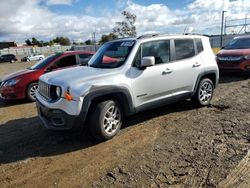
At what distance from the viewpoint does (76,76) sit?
4.83 m

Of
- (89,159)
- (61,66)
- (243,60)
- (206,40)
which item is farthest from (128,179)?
(243,60)

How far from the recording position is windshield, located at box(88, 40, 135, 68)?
5.31m

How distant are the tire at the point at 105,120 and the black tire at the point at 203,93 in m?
2.35

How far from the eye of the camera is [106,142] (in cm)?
487

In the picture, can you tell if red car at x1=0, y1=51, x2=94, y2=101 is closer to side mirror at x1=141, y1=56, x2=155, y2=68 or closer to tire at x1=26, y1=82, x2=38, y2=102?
tire at x1=26, y1=82, x2=38, y2=102

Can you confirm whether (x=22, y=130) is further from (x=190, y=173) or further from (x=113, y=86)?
(x=190, y=173)

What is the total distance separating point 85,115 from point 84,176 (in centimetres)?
110

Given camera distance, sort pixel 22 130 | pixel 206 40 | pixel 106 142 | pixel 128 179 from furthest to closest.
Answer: pixel 206 40 < pixel 22 130 < pixel 106 142 < pixel 128 179

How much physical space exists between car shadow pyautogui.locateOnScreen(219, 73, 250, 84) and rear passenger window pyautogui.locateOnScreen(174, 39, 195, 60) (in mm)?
4283

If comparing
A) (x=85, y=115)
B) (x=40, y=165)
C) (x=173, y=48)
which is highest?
(x=173, y=48)

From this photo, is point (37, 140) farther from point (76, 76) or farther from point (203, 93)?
point (203, 93)

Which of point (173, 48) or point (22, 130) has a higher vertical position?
Result: point (173, 48)

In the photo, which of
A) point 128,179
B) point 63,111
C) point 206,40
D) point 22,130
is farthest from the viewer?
point 206,40

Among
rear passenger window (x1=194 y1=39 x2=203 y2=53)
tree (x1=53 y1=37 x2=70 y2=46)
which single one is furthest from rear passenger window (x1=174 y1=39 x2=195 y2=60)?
tree (x1=53 y1=37 x2=70 y2=46)
